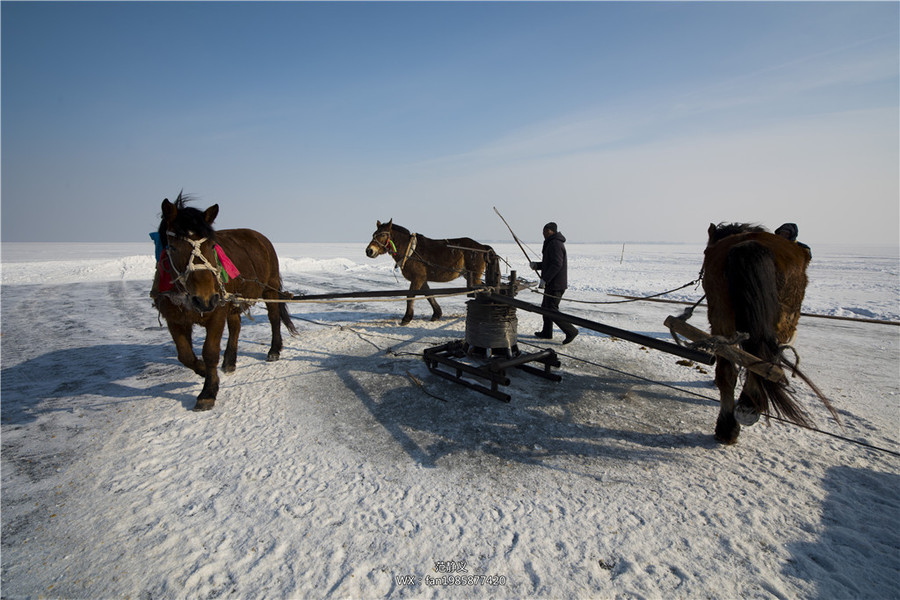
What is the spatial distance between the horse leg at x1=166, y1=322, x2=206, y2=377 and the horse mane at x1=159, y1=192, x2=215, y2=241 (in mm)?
900

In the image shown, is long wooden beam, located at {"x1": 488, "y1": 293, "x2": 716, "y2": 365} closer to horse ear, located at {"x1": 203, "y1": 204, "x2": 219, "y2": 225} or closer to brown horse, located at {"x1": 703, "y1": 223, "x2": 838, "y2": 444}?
brown horse, located at {"x1": 703, "y1": 223, "x2": 838, "y2": 444}

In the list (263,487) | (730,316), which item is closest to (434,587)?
(263,487)

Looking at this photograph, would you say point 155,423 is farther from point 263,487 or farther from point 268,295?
point 268,295

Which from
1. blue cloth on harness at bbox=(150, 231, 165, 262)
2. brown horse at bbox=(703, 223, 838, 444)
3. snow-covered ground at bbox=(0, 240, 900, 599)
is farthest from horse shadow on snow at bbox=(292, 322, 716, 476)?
blue cloth on harness at bbox=(150, 231, 165, 262)

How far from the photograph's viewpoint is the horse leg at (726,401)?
3.26 metres

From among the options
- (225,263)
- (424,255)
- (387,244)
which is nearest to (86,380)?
(225,263)

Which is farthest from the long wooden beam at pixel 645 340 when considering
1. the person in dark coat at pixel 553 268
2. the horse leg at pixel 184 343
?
the horse leg at pixel 184 343

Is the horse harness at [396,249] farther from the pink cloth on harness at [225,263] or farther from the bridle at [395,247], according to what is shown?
the pink cloth on harness at [225,263]

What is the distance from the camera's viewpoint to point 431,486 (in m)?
2.89

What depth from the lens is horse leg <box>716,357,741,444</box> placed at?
3264 millimetres

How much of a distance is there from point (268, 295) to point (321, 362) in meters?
1.45

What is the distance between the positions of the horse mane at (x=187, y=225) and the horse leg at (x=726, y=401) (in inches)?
195

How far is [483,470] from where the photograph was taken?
10.2ft

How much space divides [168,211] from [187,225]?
19cm
